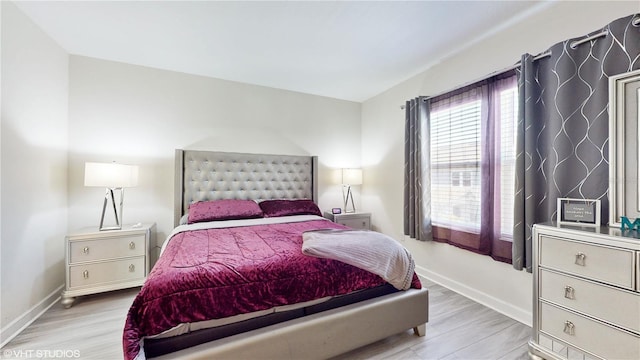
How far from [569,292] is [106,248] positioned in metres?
3.67

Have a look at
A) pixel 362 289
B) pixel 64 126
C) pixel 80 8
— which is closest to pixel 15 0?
pixel 80 8

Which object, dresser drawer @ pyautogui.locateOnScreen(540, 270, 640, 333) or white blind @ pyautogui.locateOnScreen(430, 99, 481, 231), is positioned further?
white blind @ pyautogui.locateOnScreen(430, 99, 481, 231)

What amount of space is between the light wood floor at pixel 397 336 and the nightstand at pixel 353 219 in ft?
4.85

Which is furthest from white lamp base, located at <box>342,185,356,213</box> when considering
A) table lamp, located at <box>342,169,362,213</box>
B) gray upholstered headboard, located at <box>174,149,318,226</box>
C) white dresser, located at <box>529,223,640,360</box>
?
white dresser, located at <box>529,223,640,360</box>

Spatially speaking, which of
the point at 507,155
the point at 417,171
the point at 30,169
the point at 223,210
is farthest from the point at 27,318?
the point at 507,155

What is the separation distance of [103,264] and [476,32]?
4.13m

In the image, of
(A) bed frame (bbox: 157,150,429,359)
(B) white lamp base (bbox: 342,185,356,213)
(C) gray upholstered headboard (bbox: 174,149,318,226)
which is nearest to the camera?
(A) bed frame (bbox: 157,150,429,359)

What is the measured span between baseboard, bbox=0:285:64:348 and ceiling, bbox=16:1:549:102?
244 cm

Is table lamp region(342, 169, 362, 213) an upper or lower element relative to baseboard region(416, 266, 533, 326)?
upper

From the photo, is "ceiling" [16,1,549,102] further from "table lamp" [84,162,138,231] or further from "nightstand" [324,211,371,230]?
"nightstand" [324,211,371,230]

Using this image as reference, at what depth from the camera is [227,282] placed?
1.37m

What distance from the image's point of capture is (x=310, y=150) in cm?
391

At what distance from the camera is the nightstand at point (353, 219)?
11.6 feet

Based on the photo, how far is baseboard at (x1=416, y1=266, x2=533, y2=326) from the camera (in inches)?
82.6
